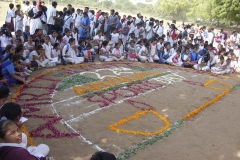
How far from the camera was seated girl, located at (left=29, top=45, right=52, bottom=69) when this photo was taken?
31.4 ft

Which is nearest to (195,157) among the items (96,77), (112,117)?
(112,117)

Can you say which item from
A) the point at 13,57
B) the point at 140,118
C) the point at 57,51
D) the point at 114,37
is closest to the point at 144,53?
the point at 114,37

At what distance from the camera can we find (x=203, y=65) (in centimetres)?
1300

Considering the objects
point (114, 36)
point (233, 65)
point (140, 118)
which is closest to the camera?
point (140, 118)

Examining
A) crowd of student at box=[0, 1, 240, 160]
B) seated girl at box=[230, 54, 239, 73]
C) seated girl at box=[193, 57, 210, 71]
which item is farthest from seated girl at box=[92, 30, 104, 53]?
seated girl at box=[230, 54, 239, 73]

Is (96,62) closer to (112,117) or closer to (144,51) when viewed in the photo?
(144,51)

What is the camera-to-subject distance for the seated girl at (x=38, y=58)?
9560 mm

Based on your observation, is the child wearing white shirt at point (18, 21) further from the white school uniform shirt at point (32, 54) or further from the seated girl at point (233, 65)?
the seated girl at point (233, 65)

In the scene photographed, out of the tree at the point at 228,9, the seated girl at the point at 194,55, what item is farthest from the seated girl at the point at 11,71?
the tree at the point at 228,9

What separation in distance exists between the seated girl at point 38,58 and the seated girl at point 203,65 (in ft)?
24.3

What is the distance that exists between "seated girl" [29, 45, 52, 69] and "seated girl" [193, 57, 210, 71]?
24.3 ft

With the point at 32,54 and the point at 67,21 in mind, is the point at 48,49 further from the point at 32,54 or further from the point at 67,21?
the point at 67,21

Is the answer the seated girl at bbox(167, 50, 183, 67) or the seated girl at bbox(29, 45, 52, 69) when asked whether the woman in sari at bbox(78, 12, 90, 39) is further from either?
the seated girl at bbox(167, 50, 183, 67)

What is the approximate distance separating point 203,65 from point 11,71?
→ 946 centimetres
